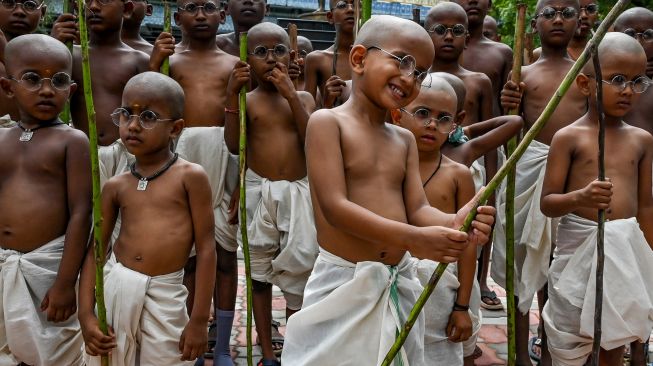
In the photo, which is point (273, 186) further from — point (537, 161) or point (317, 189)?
point (317, 189)

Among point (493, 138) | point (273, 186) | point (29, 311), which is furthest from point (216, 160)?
point (493, 138)

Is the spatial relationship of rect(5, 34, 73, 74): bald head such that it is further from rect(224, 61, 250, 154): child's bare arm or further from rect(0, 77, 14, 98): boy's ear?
rect(224, 61, 250, 154): child's bare arm

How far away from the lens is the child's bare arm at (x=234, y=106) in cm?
380

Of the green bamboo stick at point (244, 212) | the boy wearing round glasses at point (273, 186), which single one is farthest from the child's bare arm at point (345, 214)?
the boy wearing round glasses at point (273, 186)

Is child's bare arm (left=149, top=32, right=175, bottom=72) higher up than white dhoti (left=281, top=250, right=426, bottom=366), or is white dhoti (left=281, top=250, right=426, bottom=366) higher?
child's bare arm (left=149, top=32, right=175, bottom=72)

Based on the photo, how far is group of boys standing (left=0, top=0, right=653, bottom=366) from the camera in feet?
8.23

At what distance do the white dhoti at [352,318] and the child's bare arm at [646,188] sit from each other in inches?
60.3

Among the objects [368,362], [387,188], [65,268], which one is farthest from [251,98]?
[368,362]

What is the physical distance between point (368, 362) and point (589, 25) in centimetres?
344

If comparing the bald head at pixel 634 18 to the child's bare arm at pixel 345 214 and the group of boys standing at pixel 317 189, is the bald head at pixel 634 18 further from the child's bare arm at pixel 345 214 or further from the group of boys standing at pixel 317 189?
the child's bare arm at pixel 345 214

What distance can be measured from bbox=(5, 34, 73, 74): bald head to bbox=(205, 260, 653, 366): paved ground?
78.5 inches

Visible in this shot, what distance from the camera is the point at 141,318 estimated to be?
308 centimetres

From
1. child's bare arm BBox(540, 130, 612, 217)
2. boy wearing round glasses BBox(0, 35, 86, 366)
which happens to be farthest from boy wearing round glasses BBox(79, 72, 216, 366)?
child's bare arm BBox(540, 130, 612, 217)

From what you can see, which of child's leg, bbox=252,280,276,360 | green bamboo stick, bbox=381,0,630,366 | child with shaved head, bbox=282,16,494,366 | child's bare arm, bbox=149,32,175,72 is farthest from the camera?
child's leg, bbox=252,280,276,360
